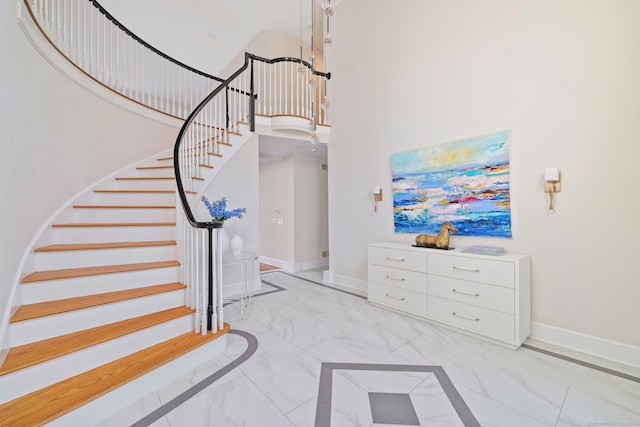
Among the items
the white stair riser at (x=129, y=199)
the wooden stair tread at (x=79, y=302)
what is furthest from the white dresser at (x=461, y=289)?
the white stair riser at (x=129, y=199)

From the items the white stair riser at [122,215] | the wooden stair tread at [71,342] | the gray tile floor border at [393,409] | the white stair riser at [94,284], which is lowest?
the gray tile floor border at [393,409]

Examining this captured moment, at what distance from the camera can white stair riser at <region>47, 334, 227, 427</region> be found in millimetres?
1410

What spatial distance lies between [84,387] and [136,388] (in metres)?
0.27

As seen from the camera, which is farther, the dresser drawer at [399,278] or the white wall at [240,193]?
the white wall at [240,193]

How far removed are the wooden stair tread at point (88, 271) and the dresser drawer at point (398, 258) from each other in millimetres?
2226

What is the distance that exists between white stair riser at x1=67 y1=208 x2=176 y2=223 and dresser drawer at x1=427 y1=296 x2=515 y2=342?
10.2 ft

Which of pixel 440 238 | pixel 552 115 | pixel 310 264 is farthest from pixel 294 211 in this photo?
pixel 552 115

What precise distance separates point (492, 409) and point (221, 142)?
156 inches

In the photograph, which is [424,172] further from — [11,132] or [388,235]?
[11,132]

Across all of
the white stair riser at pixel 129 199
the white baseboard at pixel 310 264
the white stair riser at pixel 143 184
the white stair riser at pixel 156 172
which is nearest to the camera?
the white stair riser at pixel 129 199

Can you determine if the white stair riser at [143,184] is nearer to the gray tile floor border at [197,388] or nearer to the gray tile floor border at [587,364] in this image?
the gray tile floor border at [197,388]

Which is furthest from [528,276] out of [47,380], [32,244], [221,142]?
[32,244]

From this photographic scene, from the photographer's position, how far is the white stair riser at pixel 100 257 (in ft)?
7.07

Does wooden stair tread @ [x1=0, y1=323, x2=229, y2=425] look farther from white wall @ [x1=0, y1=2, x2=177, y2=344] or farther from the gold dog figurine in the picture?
the gold dog figurine
